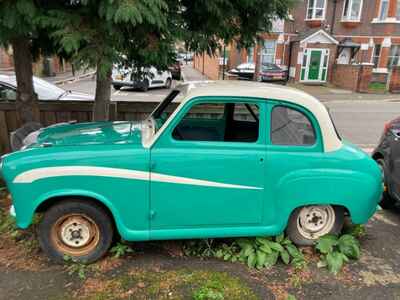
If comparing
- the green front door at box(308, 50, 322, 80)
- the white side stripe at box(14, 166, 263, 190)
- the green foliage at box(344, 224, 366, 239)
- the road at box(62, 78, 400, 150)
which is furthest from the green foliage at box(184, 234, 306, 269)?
the green front door at box(308, 50, 322, 80)

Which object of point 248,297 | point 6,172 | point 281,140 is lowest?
point 248,297

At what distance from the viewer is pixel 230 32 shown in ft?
13.3

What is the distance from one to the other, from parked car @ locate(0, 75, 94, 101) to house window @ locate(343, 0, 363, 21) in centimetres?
2314

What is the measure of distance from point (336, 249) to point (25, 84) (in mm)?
4668

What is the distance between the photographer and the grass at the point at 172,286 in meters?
2.76

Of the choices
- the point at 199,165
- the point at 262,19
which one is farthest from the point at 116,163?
the point at 262,19

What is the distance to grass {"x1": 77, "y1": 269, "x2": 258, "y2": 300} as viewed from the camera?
109 inches

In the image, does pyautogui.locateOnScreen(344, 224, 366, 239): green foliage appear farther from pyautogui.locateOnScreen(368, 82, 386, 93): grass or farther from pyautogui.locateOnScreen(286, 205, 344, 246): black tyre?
pyautogui.locateOnScreen(368, 82, 386, 93): grass

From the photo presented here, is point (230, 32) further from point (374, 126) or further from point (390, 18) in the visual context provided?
point (390, 18)

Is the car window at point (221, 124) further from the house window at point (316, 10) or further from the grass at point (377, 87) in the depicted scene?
the house window at point (316, 10)

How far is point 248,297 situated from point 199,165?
1211 millimetres

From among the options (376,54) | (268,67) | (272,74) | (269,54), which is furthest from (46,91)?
(376,54)

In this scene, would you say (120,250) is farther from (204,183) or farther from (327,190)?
(327,190)

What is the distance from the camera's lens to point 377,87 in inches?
844
